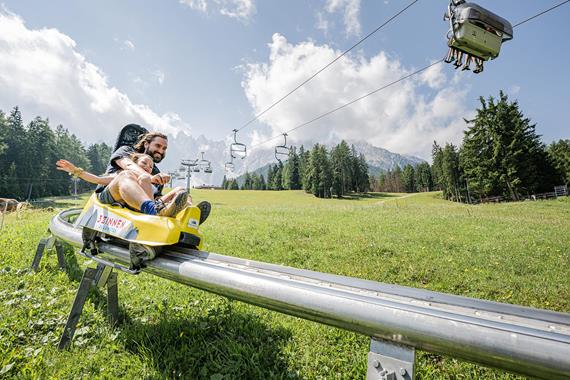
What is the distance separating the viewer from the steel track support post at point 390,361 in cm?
120

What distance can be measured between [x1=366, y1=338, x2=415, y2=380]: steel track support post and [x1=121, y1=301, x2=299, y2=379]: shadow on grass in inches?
56.4

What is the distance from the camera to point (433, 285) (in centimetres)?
475

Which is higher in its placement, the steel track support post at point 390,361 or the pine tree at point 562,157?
the pine tree at point 562,157

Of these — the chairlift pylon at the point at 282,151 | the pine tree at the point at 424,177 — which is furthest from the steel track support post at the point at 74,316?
the pine tree at the point at 424,177

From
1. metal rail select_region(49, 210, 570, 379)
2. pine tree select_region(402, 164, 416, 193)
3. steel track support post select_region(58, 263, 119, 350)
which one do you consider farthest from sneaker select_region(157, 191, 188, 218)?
pine tree select_region(402, 164, 416, 193)

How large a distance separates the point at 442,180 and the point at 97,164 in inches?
3652

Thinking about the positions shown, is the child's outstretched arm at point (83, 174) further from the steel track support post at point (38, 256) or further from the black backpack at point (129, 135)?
the steel track support post at point (38, 256)

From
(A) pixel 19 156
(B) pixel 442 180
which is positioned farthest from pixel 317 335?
(B) pixel 442 180

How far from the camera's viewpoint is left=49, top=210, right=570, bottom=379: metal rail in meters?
0.98

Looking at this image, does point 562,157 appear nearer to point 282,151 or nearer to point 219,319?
point 282,151

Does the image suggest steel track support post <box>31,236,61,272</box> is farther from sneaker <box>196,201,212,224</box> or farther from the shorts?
sneaker <box>196,201,212,224</box>

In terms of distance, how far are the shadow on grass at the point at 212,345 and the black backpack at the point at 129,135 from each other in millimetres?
2329

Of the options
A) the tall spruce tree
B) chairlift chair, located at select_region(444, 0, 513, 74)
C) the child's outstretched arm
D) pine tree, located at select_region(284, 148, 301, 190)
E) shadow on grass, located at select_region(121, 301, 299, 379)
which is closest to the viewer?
shadow on grass, located at select_region(121, 301, 299, 379)

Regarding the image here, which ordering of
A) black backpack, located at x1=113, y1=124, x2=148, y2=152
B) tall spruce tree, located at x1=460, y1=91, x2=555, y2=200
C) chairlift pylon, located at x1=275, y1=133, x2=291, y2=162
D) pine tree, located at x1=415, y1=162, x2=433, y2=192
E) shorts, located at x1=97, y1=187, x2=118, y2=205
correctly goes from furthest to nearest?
1. pine tree, located at x1=415, y1=162, x2=433, y2=192
2. tall spruce tree, located at x1=460, y1=91, x2=555, y2=200
3. chairlift pylon, located at x1=275, y1=133, x2=291, y2=162
4. black backpack, located at x1=113, y1=124, x2=148, y2=152
5. shorts, located at x1=97, y1=187, x2=118, y2=205
